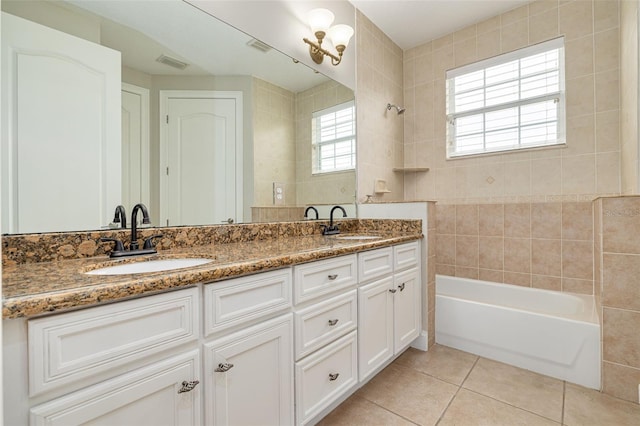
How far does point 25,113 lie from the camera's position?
104 cm

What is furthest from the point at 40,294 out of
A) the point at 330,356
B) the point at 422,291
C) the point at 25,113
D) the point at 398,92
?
the point at 398,92

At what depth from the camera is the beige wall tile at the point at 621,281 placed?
5.10 ft

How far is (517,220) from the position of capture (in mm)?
2621

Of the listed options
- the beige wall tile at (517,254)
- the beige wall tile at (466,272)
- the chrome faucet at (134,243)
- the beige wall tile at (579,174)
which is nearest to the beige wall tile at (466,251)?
the beige wall tile at (466,272)

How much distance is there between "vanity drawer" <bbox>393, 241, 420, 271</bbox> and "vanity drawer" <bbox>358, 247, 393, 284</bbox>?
65mm

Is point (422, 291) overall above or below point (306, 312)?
below

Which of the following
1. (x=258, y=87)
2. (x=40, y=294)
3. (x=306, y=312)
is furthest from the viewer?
(x=258, y=87)

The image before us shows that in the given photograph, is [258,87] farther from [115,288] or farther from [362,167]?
[115,288]

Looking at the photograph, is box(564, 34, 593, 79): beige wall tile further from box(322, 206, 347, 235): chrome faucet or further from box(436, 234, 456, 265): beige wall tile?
box(322, 206, 347, 235): chrome faucet

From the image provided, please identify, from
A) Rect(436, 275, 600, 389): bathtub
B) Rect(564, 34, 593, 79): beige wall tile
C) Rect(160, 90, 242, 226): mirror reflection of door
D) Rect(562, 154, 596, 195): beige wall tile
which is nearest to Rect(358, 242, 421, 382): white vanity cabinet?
Rect(436, 275, 600, 389): bathtub

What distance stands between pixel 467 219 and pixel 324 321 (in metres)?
2.11

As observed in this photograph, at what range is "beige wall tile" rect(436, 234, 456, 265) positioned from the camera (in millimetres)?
2969

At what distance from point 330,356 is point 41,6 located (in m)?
1.71

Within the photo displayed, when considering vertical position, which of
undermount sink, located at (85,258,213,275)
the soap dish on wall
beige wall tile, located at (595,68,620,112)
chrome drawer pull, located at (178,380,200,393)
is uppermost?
beige wall tile, located at (595,68,620,112)
